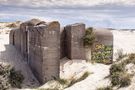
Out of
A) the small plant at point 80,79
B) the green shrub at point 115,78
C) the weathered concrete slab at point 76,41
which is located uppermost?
the weathered concrete slab at point 76,41

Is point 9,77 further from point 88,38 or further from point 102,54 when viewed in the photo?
point 102,54

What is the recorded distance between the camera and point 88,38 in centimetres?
2267

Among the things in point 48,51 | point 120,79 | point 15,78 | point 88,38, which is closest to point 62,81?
point 48,51

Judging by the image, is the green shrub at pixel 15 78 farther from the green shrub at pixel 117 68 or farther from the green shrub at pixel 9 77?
the green shrub at pixel 117 68

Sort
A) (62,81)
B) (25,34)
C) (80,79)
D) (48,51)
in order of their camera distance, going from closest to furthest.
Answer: (80,79), (62,81), (48,51), (25,34)

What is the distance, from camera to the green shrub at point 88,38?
74.4 ft

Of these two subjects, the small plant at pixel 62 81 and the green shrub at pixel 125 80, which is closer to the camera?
the green shrub at pixel 125 80

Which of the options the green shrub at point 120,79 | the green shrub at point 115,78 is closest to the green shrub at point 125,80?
the green shrub at point 120,79

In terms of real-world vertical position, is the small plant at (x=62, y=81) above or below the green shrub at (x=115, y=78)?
below

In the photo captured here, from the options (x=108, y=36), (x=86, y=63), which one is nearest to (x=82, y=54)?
(x=86, y=63)

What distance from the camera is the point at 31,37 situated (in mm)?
23766

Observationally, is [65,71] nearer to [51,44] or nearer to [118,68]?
[51,44]

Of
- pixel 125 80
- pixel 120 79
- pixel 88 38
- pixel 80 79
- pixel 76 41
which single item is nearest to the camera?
pixel 125 80

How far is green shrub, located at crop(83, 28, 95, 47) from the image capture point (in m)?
22.7
